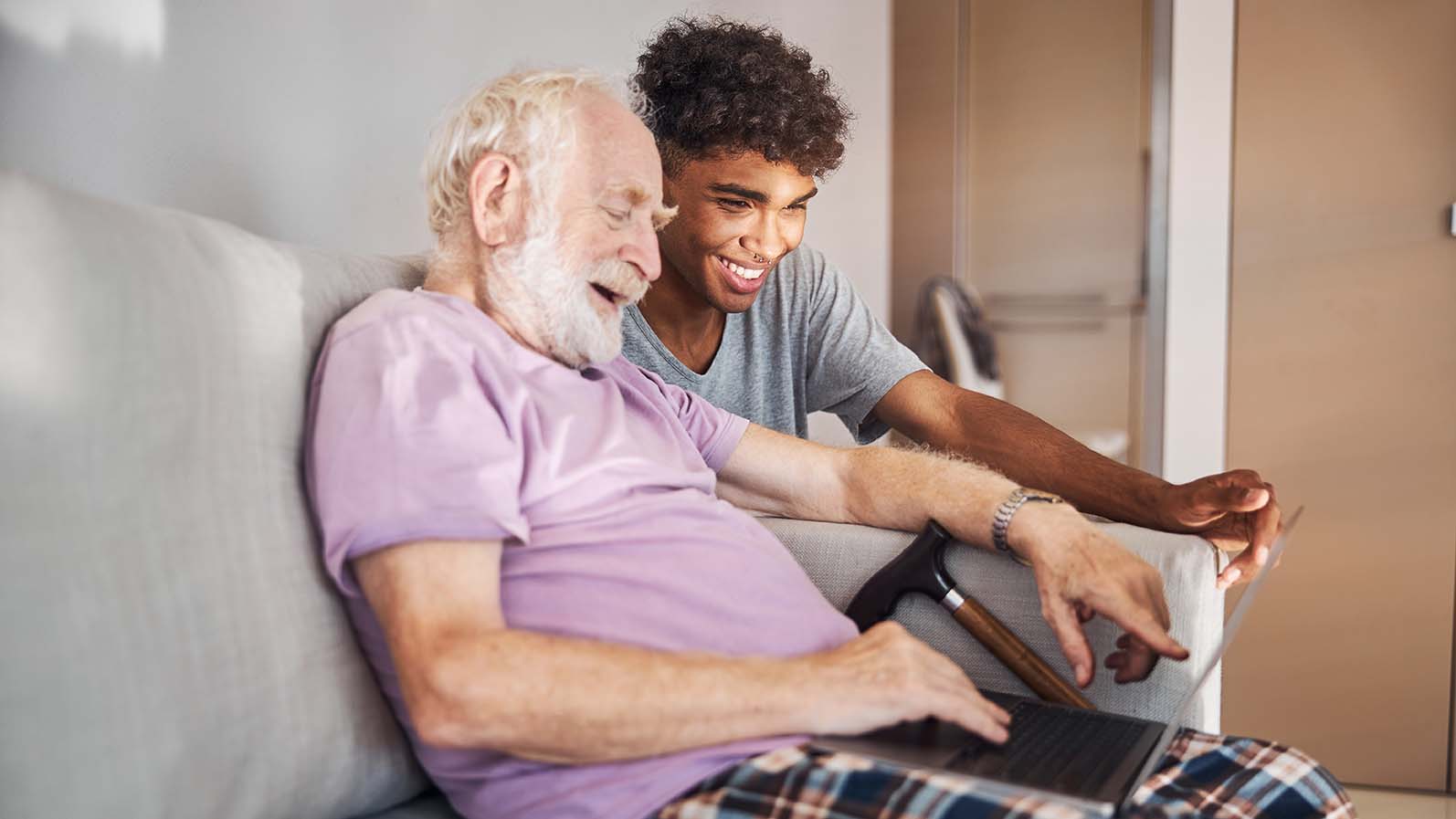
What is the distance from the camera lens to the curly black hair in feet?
5.41

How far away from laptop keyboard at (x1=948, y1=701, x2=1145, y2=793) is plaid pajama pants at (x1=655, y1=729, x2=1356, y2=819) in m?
0.04

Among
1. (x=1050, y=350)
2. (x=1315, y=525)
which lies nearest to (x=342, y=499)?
(x=1315, y=525)

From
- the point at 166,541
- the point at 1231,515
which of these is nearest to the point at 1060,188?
the point at 1231,515

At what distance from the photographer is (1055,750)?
986 mm

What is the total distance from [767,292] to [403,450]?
3.48ft

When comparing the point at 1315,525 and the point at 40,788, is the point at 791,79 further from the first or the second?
the point at 1315,525

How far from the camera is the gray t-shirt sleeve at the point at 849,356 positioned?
182cm

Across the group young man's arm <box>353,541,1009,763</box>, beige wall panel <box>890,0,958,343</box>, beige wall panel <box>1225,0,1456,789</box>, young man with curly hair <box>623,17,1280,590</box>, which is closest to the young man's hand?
young man's arm <box>353,541,1009,763</box>

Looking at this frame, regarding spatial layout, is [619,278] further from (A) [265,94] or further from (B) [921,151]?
(B) [921,151]

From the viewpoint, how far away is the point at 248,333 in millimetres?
919

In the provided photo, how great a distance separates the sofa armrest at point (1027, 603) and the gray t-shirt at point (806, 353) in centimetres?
46

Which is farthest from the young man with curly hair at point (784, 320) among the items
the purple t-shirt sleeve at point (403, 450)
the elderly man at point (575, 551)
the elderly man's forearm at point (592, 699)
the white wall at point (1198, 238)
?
the white wall at point (1198, 238)

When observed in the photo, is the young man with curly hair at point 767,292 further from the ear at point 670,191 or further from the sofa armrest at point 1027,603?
the sofa armrest at point 1027,603

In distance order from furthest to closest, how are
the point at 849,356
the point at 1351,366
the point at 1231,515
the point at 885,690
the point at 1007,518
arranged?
the point at 1351,366
the point at 849,356
the point at 1231,515
the point at 1007,518
the point at 885,690
